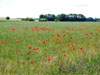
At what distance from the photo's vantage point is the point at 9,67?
26.7 ft

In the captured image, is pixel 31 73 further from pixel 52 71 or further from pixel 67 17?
pixel 67 17

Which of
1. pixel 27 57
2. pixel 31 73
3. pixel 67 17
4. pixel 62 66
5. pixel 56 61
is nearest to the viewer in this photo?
pixel 31 73

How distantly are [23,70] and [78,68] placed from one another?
1146 millimetres

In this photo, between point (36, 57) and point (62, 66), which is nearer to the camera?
point (62, 66)

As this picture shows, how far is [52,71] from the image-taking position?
8086mm

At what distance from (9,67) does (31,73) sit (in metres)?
0.61

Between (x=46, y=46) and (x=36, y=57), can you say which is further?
(x=46, y=46)

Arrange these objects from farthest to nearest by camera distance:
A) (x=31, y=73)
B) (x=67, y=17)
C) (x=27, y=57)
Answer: (x=67, y=17) → (x=27, y=57) → (x=31, y=73)

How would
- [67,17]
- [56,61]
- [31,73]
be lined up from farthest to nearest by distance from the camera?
Result: [67,17], [56,61], [31,73]

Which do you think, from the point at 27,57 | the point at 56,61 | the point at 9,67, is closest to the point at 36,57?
the point at 27,57

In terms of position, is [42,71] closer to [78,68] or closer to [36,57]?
[78,68]

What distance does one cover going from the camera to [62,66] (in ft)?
27.4

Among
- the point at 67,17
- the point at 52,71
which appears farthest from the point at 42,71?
the point at 67,17

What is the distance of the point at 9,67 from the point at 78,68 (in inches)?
56.7
